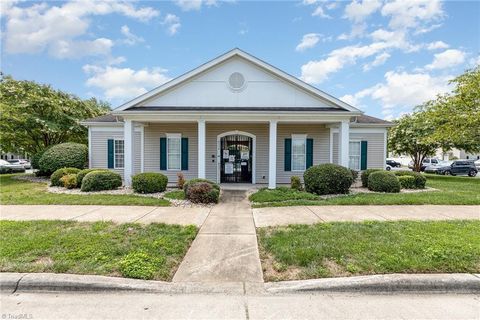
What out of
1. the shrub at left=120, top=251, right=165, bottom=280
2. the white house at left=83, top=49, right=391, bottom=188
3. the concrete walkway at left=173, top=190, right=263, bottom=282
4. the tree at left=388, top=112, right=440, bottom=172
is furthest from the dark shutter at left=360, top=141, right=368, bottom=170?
the shrub at left=120, top=251, right=165, bottom=280

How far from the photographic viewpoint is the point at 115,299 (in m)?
3.27

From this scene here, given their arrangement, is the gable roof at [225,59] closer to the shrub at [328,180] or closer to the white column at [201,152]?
the white column at [201,152]

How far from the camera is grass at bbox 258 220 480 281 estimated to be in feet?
12.5

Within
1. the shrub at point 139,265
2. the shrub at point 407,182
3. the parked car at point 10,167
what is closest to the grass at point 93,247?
the shrub at point 139,265

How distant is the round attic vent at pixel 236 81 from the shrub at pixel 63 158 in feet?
31.0

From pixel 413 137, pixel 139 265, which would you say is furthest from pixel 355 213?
pixel 413 137

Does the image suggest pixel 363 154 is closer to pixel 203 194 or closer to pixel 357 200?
pixel 357 200

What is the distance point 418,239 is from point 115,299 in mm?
5123

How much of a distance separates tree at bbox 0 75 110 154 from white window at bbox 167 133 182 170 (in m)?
6.46

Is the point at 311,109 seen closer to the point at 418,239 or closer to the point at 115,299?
the point at 418,239

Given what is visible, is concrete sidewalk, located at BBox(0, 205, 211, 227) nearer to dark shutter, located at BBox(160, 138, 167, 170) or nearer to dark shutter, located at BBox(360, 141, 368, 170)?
dark shutter, located at BBox(160, 138, 167, 170)

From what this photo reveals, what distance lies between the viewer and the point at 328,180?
9.96 meters

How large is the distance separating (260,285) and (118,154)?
13.1 meters

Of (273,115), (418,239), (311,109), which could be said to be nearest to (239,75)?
(273,115)
